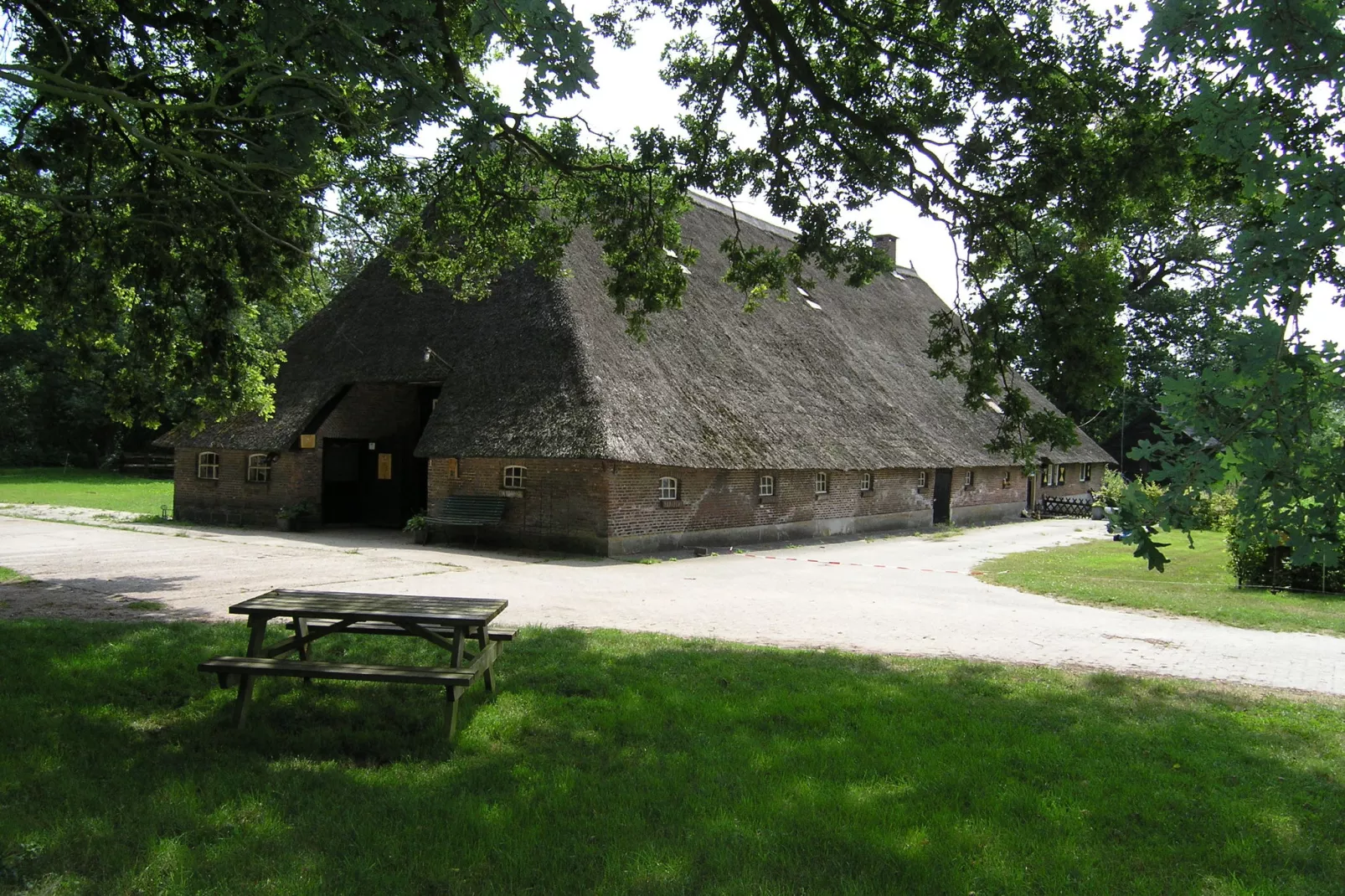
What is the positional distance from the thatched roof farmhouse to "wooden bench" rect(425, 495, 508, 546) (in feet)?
0.80

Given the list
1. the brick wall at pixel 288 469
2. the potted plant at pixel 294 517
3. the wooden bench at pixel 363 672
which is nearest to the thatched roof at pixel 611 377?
the brick wall at pixel 288 469

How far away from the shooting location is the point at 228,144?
31.8 feet

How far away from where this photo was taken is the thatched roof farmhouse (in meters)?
18.1

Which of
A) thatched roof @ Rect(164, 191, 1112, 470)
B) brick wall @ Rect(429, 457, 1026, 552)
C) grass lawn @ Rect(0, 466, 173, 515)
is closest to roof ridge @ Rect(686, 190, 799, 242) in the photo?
thatched roof @ Rect(164, 191, 1112, 470)

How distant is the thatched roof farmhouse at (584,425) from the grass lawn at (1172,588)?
2.65 m

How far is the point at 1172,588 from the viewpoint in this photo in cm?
1525

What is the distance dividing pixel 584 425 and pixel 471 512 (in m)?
3.41

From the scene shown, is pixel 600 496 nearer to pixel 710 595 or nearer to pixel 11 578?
pixel 710 595

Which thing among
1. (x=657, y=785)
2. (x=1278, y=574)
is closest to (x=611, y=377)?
(x=1278, y=574)

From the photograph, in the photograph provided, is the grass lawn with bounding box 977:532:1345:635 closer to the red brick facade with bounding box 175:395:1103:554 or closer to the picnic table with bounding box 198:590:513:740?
the red brick facade with bounding box 175:395:1103:554

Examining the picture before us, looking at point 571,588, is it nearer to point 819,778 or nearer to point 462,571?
point 462,571

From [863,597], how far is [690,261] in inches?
220

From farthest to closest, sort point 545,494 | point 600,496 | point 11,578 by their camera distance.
A: point 545,494 → point 600,496 → point 11,578

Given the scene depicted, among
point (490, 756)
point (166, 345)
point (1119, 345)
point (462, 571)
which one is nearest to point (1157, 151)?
point (1119, 345)
